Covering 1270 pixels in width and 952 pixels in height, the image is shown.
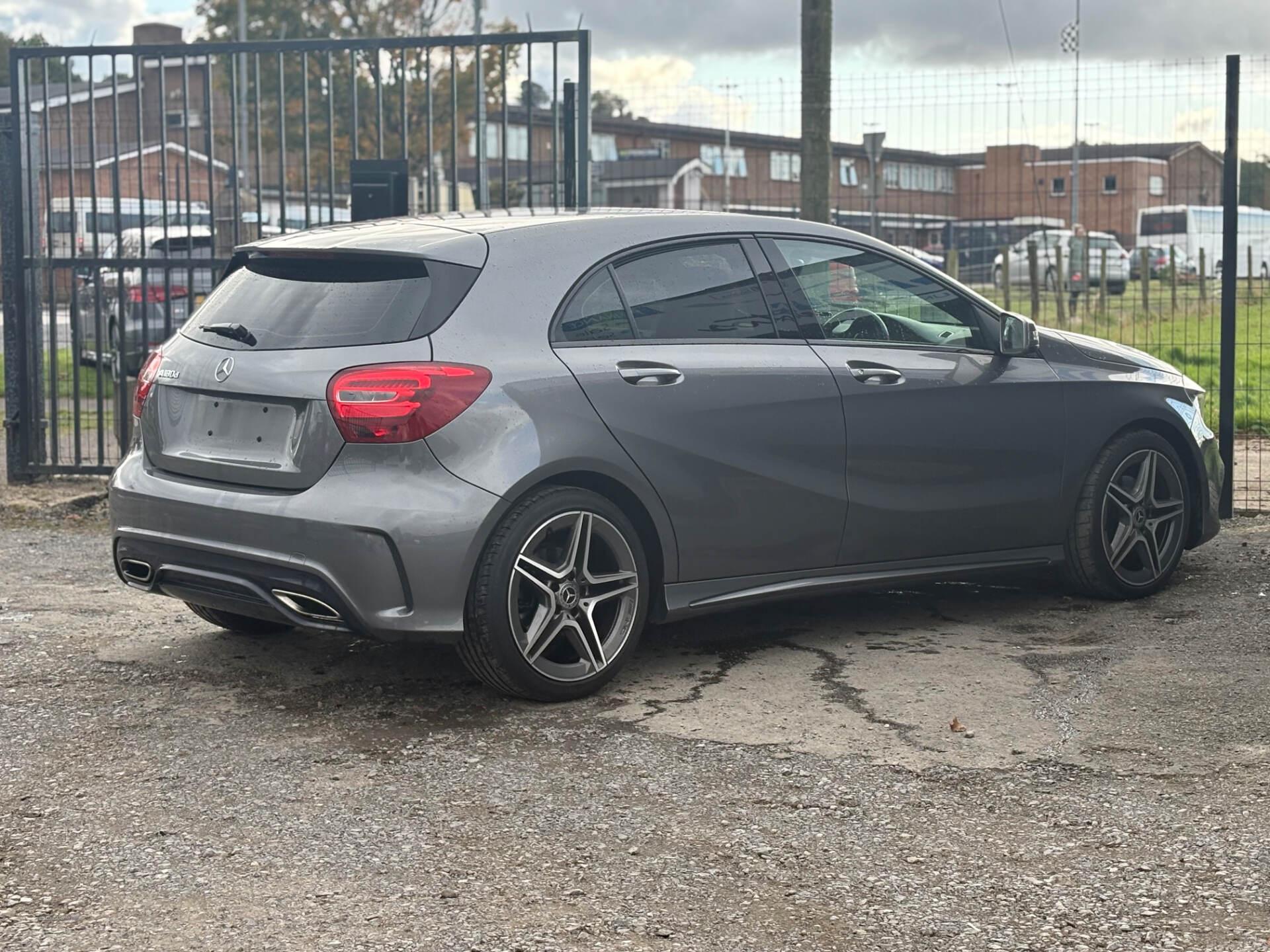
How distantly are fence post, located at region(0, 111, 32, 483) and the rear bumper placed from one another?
5746 millimetres

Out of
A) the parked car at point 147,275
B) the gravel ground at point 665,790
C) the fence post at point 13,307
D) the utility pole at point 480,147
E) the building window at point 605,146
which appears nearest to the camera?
the gravel ground at point 665,790

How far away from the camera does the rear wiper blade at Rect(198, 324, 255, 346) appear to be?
16.8ft

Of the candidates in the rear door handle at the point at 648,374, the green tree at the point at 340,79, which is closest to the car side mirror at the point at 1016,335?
the rear door handle at the point at 648,374

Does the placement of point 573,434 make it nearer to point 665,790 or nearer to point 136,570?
point 665,790

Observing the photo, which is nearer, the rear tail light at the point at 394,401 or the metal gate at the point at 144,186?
the rear tail light at the point at 394,401

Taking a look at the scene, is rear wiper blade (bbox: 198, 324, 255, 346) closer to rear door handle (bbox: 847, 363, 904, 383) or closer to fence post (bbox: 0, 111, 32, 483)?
rear door handle (bbox: 847, 363, 904, 383)

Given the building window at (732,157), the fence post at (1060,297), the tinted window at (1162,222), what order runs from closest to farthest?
the building window at (732,157) → the fence post at (1060,297) → the tinted window at (1162,222)

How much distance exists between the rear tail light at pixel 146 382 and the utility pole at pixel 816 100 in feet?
20.3

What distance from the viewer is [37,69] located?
400 inches

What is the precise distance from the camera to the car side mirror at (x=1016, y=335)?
20.5 feet

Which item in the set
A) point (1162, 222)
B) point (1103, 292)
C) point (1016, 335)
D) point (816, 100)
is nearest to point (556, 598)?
point (1016, 335)

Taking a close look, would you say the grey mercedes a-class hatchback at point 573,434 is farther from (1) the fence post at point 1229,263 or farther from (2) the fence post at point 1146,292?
(2) the fence post at point 1146,292

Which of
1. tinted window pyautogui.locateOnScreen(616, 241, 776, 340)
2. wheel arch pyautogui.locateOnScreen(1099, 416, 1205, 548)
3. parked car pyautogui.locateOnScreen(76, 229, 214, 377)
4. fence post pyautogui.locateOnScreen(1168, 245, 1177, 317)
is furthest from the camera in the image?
fence post pyautogui.locateOnScreen(1168, 245, 1177, 317)

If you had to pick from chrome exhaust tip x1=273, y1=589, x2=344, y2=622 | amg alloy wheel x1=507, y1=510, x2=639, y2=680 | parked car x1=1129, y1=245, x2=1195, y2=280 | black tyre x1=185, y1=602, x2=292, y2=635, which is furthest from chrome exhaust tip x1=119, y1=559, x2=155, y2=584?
parked car x1=1129, y1=245, x2=1195, y2=280
